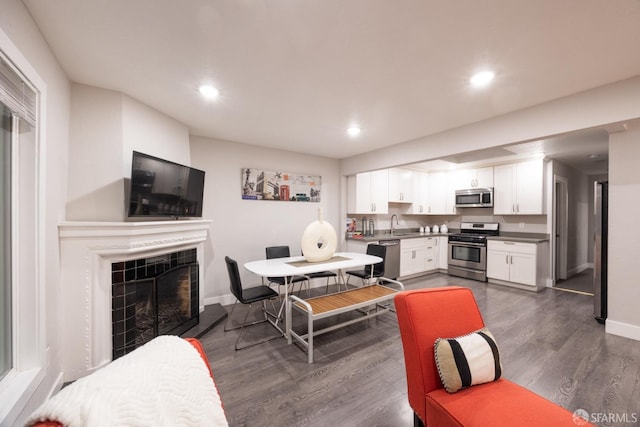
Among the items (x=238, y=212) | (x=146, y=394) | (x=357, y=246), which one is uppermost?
(x=238, y=212)

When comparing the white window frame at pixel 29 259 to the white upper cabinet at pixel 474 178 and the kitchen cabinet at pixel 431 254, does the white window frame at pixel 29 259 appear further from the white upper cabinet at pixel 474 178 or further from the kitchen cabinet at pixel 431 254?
the white upper cabinet at pixel 474 178

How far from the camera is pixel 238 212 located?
4004 mm

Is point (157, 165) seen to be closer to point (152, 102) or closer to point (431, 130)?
point (152, 102)

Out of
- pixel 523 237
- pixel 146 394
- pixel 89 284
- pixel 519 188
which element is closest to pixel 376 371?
pixel 146 394

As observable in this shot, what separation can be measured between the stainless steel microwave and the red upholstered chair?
435 centimetres

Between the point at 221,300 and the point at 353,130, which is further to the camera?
the point at 221,300

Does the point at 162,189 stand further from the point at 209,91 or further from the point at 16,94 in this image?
the point at 16,94

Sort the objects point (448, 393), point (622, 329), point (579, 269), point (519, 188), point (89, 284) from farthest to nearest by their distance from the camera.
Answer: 1. point (579, 269)
2. point (519, 188)
3. point (622, 329)
4. point (89, 284)
5. point (448, 393)

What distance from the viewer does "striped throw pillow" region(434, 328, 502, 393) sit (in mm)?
1312

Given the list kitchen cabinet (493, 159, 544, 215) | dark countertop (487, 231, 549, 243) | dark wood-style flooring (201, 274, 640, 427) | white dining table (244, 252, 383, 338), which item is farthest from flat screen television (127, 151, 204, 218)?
kitchen cabinet (493, 159, 544, 215)

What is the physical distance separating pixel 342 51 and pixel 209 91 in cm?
131

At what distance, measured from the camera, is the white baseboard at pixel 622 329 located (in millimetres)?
2619

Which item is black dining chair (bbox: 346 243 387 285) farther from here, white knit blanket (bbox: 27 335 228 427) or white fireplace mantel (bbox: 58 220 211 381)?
white knit blanket (bbox: 27 335 228 427)

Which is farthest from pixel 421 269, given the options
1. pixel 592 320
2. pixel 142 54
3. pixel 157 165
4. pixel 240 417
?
pixel 142 54
